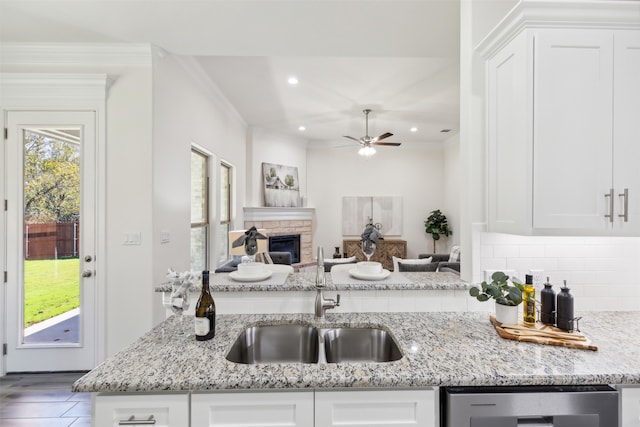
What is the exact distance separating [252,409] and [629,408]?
1270 mm

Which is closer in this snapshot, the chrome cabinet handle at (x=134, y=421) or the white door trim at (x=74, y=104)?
the chrome cabinet handle at (x=134, y=421)

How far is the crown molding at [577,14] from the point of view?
1397 millimetres

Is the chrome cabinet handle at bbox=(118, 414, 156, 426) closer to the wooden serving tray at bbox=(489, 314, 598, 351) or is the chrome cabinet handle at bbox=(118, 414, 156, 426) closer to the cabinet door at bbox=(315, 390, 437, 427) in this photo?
the cabinet door at bbox=(315, 390, 437, 427)

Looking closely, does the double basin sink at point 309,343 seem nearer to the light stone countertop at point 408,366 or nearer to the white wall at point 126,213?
the light stone countertop at point 408,366

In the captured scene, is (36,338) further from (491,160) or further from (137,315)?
(491,160)

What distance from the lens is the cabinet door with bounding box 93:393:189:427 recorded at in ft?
3.52

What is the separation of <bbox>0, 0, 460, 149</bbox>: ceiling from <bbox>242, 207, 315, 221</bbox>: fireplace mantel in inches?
89.3

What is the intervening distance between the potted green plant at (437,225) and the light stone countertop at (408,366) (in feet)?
18.4

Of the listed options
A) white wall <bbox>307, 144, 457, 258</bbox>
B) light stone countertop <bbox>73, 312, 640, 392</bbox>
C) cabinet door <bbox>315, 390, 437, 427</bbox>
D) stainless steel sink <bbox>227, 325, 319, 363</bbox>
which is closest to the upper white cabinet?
light stone countertop <bbox>73, 312, 640, 392</bbox>

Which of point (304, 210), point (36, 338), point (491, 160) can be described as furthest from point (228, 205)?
point (491, 160)

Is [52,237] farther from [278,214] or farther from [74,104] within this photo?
[278,214]

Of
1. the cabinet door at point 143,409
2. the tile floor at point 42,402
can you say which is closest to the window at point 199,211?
the tile floor at point 42,402

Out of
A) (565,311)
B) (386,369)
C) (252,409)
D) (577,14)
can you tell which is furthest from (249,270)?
(577,14)

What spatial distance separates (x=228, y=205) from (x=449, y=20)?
3975 millimetres
